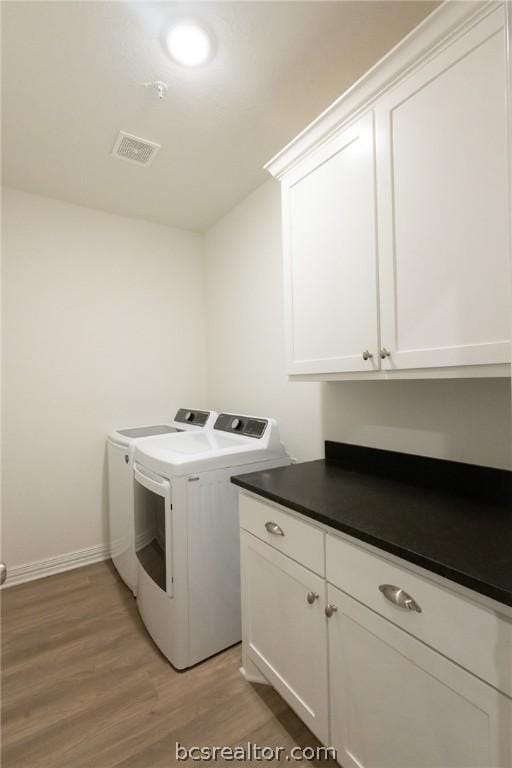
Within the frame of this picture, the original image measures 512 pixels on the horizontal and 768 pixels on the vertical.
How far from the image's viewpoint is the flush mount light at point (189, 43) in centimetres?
122

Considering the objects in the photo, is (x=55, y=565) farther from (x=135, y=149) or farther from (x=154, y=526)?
(x=135, y=149)

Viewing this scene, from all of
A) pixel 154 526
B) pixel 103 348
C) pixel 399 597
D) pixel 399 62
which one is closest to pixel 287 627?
pixel 399 597

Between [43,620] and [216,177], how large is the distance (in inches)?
107

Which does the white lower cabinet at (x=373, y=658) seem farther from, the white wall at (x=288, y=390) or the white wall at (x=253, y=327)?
the white wall at (x=253, y=327)

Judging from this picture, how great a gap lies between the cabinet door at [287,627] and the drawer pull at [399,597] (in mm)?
253

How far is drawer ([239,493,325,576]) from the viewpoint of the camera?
1101mm

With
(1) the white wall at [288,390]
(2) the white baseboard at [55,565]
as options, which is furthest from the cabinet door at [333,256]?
(2) the white baseboard at [55,565]

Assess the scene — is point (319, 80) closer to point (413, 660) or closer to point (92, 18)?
point (92, 18)

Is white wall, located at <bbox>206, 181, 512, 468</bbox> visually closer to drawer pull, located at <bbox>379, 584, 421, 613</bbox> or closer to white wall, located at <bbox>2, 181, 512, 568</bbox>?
white wall, located at <bbox>2, 181, 512, 568</bbox>

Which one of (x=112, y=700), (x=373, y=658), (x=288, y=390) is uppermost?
(x=288, y=390)

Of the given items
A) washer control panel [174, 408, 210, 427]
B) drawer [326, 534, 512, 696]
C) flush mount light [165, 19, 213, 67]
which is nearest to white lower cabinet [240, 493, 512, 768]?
drawer [326, 534, 512, 696]

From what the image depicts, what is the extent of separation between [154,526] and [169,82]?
1968 mm

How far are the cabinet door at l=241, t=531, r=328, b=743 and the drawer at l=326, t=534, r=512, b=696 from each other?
0.17 meters

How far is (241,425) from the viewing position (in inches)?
82.4
